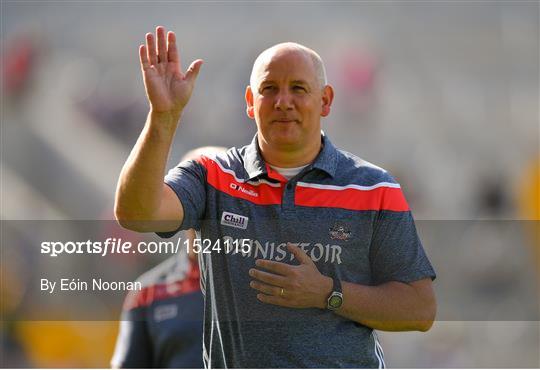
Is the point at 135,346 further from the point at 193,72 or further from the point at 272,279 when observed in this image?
the point at 193,72

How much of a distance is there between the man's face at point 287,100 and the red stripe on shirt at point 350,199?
0.15 meters

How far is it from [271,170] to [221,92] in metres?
3.78

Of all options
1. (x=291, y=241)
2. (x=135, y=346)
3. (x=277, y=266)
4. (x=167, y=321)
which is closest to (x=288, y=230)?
(x=291, y=241)

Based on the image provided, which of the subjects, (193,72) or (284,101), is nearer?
(193,72)

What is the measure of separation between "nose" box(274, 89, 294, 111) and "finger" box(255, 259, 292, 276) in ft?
1.53

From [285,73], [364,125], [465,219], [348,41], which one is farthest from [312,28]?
[285,73]

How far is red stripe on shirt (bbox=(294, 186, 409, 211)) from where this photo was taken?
8.01 feet

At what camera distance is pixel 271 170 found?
2516 millimetres

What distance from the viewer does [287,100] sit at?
247 centimetres

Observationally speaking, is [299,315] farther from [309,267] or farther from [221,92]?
[221,92]

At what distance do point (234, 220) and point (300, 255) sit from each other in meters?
0.23

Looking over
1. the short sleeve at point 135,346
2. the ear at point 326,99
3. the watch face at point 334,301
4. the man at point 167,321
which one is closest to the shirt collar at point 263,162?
the ear at point 326,99

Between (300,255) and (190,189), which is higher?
(190,189)

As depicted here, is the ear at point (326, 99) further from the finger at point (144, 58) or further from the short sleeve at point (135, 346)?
the short sleeve at point (135, 346)
